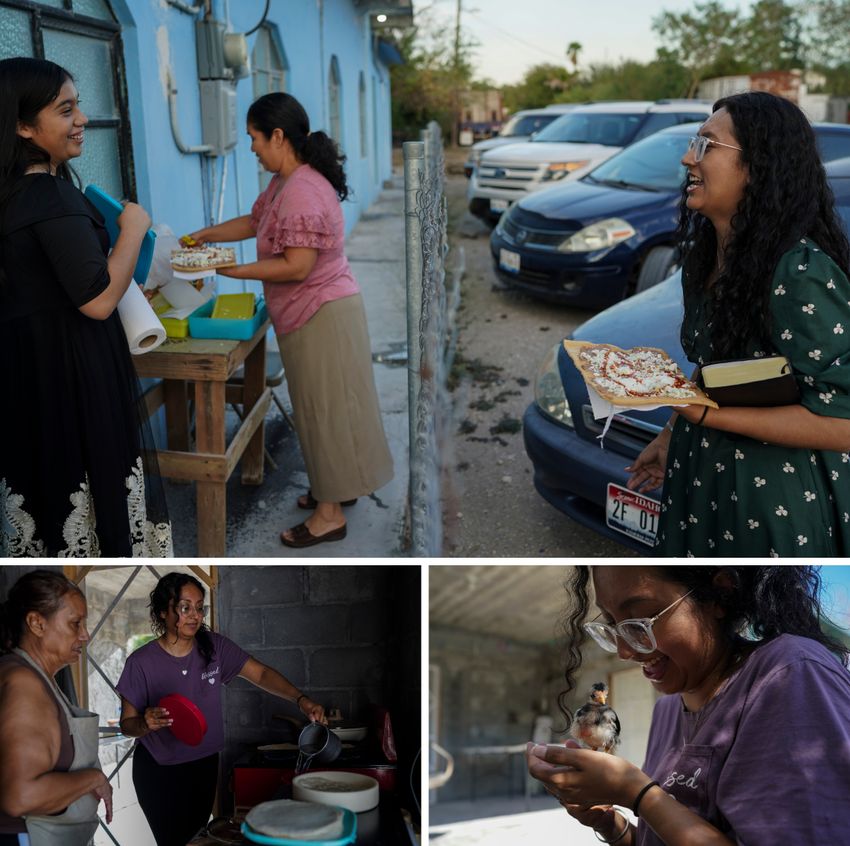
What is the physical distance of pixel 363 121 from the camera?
15062 mm

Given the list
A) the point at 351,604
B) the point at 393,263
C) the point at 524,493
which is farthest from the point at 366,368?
the point at 393,263

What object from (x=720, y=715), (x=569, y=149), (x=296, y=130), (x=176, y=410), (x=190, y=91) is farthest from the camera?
(x=569, y=149)

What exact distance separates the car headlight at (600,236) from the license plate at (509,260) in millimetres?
561

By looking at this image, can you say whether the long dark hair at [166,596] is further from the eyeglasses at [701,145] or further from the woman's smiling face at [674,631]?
the eyeglasses at [701,145]

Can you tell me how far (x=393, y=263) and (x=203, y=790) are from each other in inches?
368

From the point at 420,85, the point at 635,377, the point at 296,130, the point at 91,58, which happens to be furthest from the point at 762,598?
the point at 420,85

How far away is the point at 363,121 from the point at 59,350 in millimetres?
13356

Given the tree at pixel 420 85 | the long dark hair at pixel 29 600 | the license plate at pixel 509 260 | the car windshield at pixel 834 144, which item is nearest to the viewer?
the long dark hair at pixel 29 600

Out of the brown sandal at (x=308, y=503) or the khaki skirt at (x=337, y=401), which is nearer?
the khaki skirt at (x=337, y=401)

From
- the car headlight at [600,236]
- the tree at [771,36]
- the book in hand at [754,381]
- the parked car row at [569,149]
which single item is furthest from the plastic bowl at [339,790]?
the tree at [771,36]

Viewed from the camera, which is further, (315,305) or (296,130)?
(315,305)

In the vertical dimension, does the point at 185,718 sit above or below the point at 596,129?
below

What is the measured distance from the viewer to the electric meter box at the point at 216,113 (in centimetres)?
507

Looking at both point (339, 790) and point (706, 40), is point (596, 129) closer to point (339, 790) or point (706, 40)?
point (339, 790)
